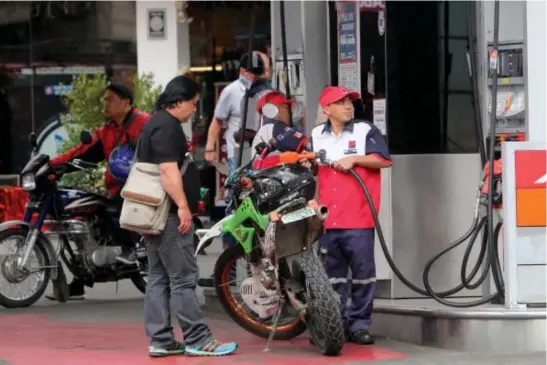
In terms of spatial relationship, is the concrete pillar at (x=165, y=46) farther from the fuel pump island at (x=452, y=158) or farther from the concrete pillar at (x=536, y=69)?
the concrete pillar at (x=536, y=69)

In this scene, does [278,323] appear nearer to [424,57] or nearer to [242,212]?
[242,212]

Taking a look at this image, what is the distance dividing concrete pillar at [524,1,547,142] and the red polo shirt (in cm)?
96

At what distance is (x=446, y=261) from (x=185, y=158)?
2.45m

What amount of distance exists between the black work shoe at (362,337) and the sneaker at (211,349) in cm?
88

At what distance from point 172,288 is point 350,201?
1306 millimetres

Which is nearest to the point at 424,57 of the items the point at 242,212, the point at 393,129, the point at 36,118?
the point at 393,129

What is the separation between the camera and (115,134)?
37.7 feet

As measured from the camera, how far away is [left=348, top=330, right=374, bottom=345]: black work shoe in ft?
29.3

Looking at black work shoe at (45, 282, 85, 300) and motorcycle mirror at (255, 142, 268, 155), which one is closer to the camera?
motorcycle mirror at (255, 142, 268, 155)

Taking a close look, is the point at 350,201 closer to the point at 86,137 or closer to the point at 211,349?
the point at 211,349

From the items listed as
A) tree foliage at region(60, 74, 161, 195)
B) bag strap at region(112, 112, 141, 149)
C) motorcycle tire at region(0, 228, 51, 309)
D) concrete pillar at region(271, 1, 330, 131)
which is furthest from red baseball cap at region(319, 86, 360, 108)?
tree foliage at region(60, 74, 161, 195)

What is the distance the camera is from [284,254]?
8641 millimetres

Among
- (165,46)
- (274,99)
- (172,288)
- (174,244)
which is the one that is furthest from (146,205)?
(165,46)

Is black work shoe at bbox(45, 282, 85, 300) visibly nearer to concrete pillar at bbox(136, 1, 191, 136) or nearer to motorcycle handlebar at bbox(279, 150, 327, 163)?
motorcycle handlebar at bbox(279, 150, 327, 163)
